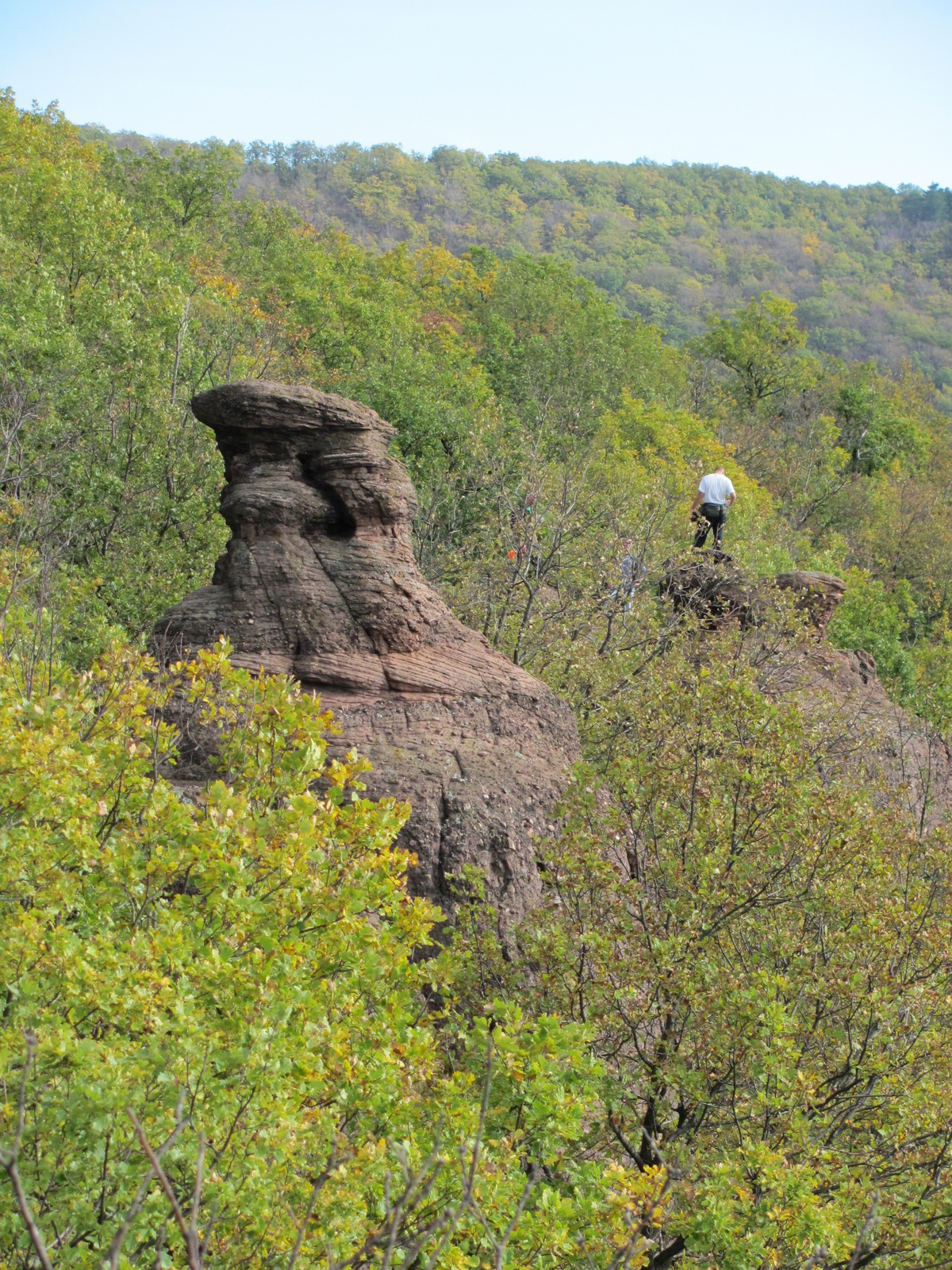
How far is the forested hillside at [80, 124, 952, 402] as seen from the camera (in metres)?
119

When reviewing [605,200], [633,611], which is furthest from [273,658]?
[605,200]

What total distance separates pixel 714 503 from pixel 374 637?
13.3m

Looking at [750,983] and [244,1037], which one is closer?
[244,1037]

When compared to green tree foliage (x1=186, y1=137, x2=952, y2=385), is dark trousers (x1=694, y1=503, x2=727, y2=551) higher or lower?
lower

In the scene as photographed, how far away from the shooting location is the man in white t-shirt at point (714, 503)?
2389 cm

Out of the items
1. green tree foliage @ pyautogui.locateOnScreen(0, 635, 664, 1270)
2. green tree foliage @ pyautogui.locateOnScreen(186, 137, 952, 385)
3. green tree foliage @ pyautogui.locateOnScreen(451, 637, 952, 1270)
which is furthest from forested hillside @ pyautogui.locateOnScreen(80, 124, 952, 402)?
green tree foliage @ pyautogui.locateOnScreen(0, 635, 664, 1270)

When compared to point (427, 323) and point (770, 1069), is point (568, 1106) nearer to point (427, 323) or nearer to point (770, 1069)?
point (770, 1069)

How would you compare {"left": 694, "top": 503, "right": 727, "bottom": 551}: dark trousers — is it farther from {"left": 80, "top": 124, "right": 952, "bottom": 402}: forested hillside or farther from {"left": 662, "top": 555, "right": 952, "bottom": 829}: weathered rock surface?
{"left": 80, "top": 124, "right": 952, "bottom": 402}: forested hillside

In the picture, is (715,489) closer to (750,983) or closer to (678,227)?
(750,983)

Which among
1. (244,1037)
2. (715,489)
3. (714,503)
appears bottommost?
(244,1037)

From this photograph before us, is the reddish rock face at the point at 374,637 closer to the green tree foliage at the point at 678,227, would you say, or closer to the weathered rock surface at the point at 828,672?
the weathered rock surface at the point at 828,672

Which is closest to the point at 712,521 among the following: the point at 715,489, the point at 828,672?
the point at 715,489

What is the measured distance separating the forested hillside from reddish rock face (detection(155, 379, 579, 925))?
A: 90.8 metres

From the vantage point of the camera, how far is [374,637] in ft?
40.7
